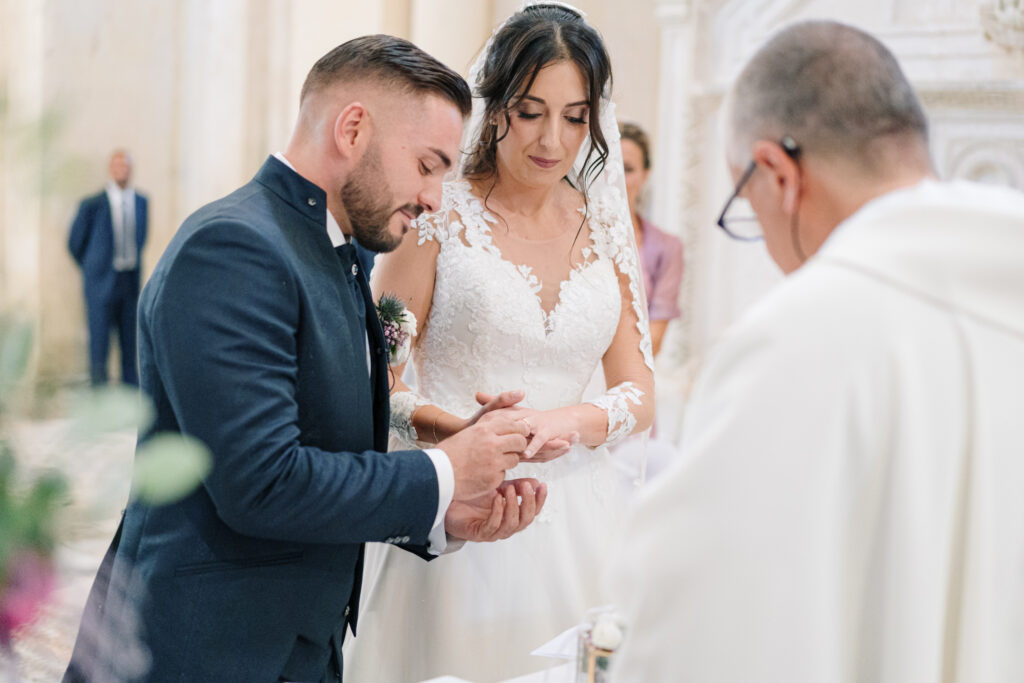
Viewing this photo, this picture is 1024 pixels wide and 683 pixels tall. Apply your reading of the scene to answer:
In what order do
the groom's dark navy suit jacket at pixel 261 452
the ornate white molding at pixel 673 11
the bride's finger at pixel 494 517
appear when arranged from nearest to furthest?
the groom's dark navy suit jacket at pixel 261 452 → the bride's finger at pixel 494 517 → the ornate white molding at pixel 673 11

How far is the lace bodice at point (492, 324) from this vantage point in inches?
101

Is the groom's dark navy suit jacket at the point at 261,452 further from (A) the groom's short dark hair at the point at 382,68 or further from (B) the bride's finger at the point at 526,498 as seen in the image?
(B) the bride's finger at the point at 526,498

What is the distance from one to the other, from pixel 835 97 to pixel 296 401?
3.14 ft

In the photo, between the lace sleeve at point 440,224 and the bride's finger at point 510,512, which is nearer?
the bride's finger at point 510,512

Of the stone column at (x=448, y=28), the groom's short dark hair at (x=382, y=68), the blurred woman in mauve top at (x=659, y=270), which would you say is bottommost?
the blurred woman in mauve top at (x=659, y=270)

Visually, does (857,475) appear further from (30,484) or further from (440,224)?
(440,224)

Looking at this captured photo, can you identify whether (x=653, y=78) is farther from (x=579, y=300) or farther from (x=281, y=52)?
(x=579, y=300)

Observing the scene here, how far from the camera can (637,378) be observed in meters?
2.69

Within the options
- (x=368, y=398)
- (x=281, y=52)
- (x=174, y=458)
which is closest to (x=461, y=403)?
(x=368, y=398)

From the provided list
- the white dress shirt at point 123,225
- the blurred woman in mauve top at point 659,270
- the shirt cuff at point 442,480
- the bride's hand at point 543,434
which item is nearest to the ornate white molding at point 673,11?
the blurred woman in mauve top at point 659,270

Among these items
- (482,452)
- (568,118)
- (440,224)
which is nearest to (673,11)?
(568,118)

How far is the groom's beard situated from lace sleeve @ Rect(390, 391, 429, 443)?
59cm

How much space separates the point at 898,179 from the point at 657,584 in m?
0.61

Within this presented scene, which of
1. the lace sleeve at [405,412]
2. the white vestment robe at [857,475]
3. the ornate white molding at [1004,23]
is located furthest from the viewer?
the ornate white molding at [1004,23]
